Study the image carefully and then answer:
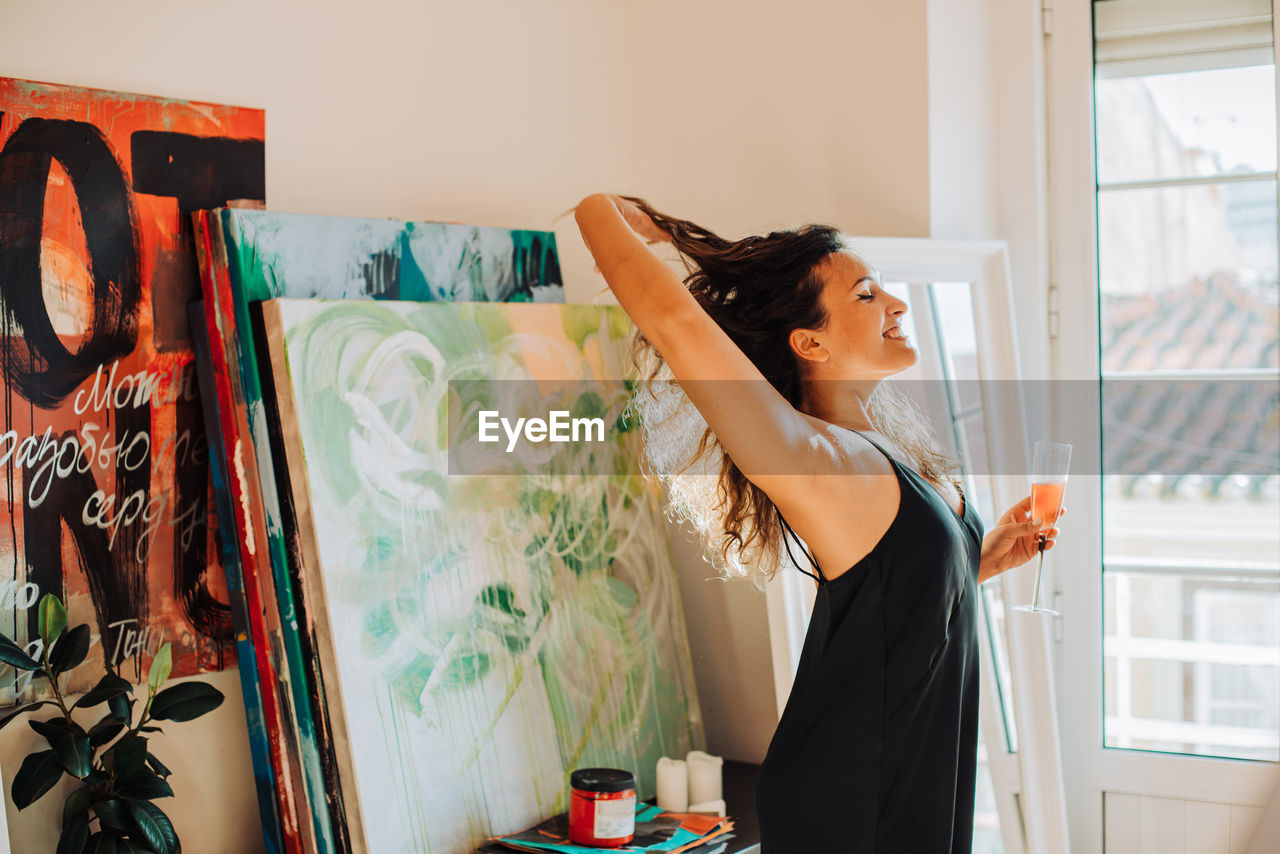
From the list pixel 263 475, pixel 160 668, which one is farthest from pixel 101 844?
pixel 263 475

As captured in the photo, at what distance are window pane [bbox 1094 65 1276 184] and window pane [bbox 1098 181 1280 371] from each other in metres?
0.05

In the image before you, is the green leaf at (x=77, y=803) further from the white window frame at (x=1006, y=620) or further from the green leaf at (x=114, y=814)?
the white window frame at (x=1006, y=620)

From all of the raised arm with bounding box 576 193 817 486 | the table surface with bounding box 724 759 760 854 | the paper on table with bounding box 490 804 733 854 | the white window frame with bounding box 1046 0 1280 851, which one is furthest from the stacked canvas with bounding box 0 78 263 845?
the white window frame with bounding box 1046 0 1280 851

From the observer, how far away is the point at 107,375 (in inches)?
65.6

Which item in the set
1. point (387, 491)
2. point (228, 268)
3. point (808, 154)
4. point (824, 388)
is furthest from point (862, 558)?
point (808, 154)

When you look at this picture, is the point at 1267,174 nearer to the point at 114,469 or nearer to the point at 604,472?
the point at 604,472

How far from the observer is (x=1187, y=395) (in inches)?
96.0

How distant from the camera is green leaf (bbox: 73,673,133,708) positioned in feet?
5.09

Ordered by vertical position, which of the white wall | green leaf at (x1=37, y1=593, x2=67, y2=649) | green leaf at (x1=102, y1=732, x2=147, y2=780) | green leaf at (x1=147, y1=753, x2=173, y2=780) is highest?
the white wall

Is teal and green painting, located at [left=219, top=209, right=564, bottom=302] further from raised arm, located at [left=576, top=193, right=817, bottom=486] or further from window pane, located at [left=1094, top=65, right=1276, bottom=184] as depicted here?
window pane, located at [left=1094, top=65, right=1276, bottom=184]

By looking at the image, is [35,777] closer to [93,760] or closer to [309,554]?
[93,760]

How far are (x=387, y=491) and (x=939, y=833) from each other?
3.27 ft

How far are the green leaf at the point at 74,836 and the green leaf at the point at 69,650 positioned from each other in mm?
209

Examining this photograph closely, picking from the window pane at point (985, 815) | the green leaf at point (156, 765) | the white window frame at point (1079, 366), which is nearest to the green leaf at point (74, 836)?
the green leaf at point (156, 765)
